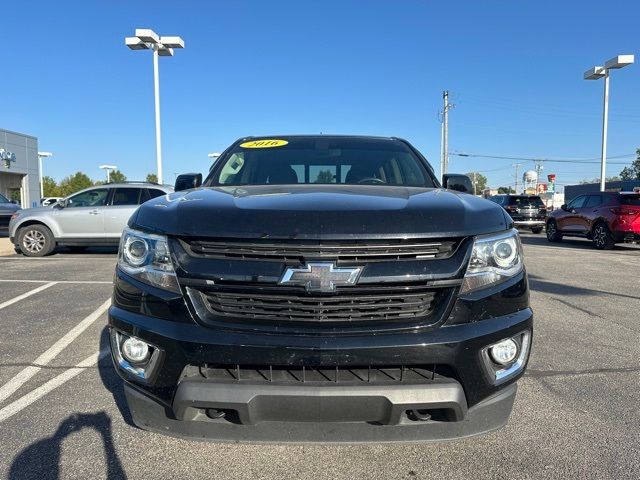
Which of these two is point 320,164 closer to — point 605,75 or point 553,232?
point 553,232

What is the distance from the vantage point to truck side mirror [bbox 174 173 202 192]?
12.4 ft

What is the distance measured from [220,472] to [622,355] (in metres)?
3.74

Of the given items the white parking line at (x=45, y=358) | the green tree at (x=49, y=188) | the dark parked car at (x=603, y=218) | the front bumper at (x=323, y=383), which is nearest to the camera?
the front bumper at (x=323, y=383)

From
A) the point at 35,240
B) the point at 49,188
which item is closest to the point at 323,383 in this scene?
the point at 35,240

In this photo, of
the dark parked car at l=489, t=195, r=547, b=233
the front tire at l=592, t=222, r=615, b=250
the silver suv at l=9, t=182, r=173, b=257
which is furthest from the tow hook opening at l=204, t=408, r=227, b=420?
the dark parked car at l=489, t=195, r=547, b=233

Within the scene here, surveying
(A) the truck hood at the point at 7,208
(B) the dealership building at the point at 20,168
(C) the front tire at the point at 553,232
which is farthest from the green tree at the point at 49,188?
(C) the front tire at the point at 553,232

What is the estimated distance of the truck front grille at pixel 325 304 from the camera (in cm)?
214

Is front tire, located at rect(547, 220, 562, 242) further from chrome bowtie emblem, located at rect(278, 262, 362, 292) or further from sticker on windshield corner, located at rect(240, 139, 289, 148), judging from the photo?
chrome bowtie emblem, located at rect(278, 262, 362, 292)

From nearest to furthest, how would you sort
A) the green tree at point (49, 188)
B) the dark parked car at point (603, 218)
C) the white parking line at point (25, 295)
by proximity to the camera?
the white parking line at point (25, 295) → the dark parked car at point (603, 218) → the green tree at point (49, 188)

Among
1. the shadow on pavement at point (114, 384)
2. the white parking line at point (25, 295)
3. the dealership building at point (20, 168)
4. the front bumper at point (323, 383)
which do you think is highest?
the dealership building at point (20, 168)

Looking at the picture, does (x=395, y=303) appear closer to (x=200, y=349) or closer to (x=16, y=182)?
(x=200, y=349)

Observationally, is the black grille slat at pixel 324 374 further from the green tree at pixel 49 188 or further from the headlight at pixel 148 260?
the green tree at pixel 49 188

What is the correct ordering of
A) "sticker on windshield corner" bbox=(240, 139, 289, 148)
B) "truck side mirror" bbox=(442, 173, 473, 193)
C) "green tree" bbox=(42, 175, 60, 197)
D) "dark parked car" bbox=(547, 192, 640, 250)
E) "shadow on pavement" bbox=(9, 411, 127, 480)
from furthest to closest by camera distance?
"green tree" bbox=(42, 175, 60, 197) < "dark parked car" bbox=(547, 192, 640, 250) < "sticker on windshield corner" bbox=(240, 139, 289, 148) < "truck side mirror" bbox=(442, 173, 473, 193) < "shadow on pavement" bbox=(9, 411, 127, 480)

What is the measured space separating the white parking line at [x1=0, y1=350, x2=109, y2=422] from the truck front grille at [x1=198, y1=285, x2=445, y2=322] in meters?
1.96
